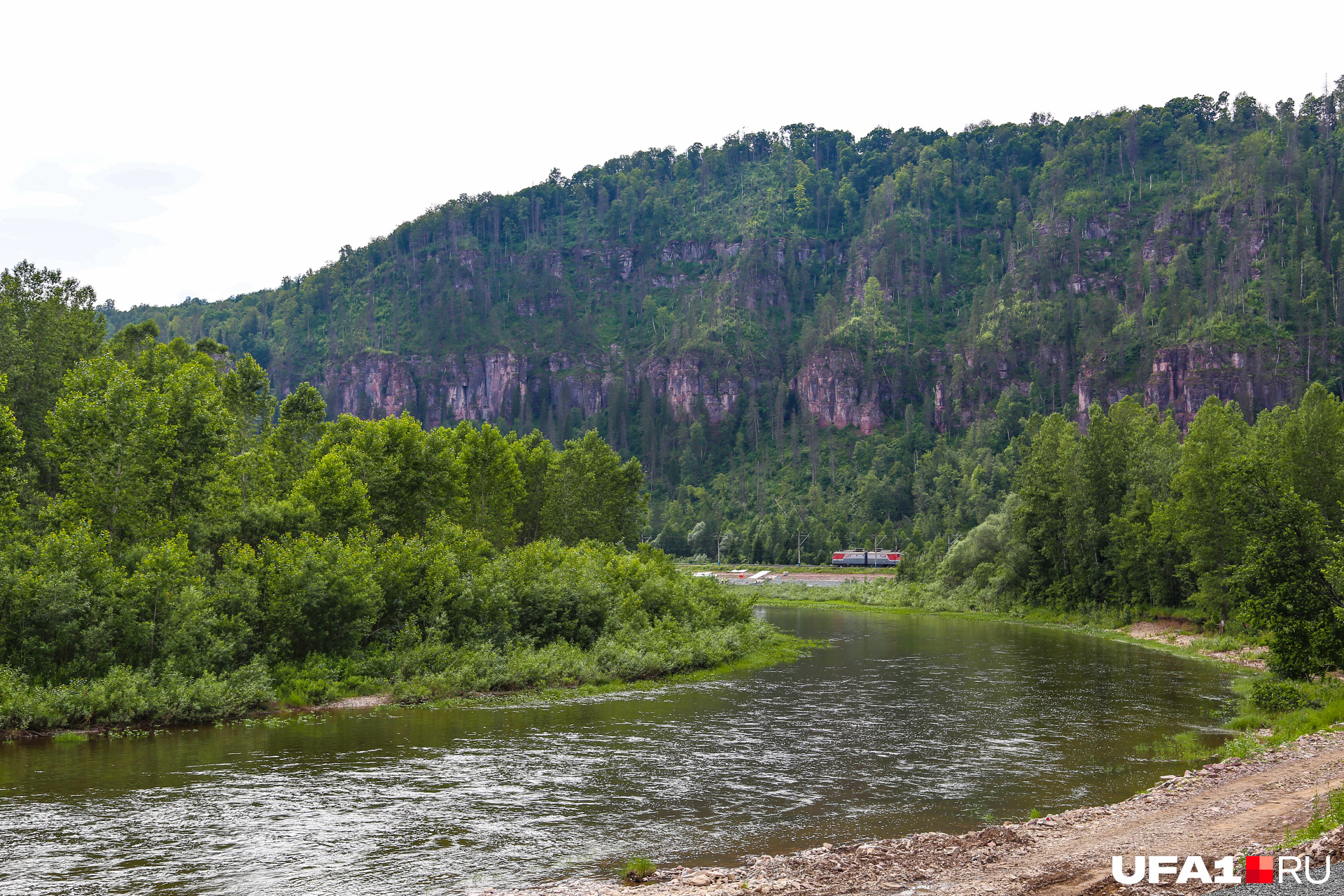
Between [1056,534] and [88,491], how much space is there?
286ft

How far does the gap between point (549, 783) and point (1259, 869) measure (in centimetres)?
1960

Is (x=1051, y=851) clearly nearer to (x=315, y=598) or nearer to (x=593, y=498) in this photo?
(x=315, y=598)

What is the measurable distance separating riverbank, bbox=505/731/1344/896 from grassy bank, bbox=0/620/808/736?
80.7 feet

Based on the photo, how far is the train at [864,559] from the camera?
172750mm

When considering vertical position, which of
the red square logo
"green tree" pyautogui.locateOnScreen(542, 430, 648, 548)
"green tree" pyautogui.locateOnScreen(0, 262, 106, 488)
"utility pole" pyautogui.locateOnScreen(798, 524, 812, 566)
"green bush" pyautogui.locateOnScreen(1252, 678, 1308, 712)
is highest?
"green tree" pyautogui.locateOnScreen(0, 262, 106, 488)

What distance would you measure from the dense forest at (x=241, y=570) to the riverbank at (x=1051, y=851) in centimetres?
2761

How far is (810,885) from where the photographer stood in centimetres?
1798

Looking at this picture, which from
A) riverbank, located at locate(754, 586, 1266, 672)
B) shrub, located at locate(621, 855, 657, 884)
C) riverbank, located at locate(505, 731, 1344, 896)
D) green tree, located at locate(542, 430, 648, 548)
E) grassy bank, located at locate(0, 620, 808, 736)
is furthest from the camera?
green tree, located at locate(542, 430, 648, 548)

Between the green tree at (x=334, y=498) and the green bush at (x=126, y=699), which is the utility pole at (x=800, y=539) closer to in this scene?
the green tree at (x=334, y=498)

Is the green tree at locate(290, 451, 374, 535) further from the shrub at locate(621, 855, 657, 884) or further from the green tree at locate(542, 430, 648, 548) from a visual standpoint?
the shrub at locate(621, 855, 657, 884)

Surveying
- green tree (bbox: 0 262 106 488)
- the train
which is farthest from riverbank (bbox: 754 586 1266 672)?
green tree (bbox: 0 262 106 488)

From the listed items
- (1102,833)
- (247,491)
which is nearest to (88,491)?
(247,491)

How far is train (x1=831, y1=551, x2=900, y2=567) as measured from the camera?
17275cm

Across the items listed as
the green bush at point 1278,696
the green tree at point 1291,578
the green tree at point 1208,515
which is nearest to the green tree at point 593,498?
the green tree at point 1208,515
